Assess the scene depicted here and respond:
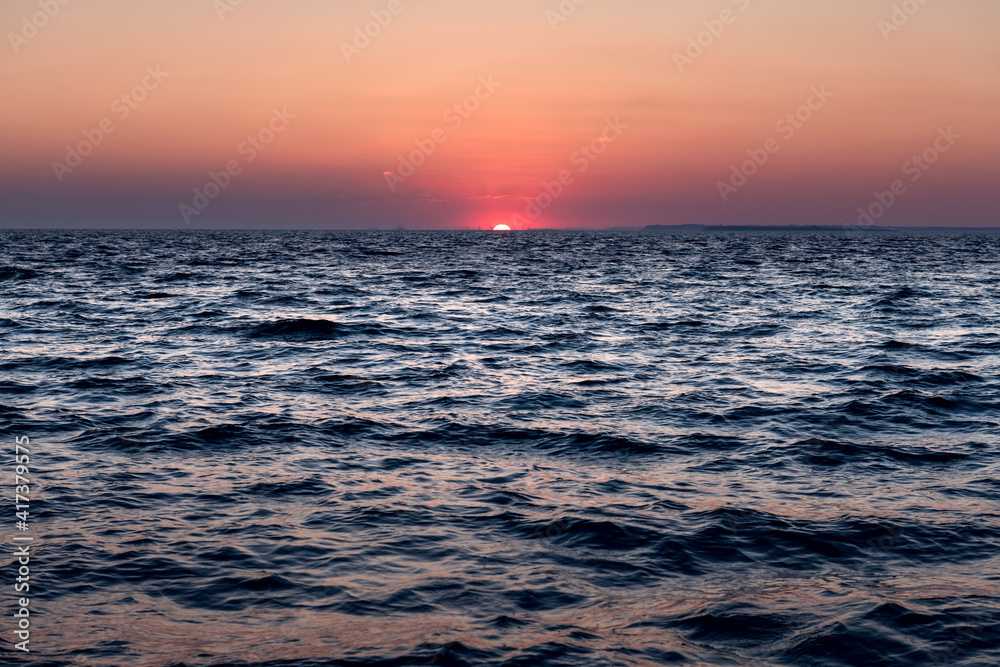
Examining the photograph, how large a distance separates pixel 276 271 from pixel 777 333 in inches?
1809

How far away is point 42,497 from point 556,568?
7302 millimetres

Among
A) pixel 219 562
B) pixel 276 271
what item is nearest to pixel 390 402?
pixel 219 562

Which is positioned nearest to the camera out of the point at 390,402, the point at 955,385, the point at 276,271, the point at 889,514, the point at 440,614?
the point at 440,614

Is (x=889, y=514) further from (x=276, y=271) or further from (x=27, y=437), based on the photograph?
(x=276, y=271)

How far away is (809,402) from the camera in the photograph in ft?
58.0

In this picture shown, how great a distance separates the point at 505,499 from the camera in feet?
37.3

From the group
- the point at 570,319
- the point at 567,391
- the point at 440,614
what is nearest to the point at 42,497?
the point at 440,614

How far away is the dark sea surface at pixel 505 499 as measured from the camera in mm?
7582

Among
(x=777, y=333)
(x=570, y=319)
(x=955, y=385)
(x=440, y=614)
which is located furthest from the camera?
(x=570, y=319)

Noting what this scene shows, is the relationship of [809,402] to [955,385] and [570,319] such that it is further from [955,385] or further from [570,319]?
[570,319]

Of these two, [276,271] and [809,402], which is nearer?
[809,402]

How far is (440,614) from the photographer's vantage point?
7926 mm

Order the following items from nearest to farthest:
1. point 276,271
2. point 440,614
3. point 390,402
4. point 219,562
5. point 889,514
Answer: point 440,614 → point 219,562 → point 889,514 → point 390,402 → point 276,271

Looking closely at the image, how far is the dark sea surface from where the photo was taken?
7.58 m
